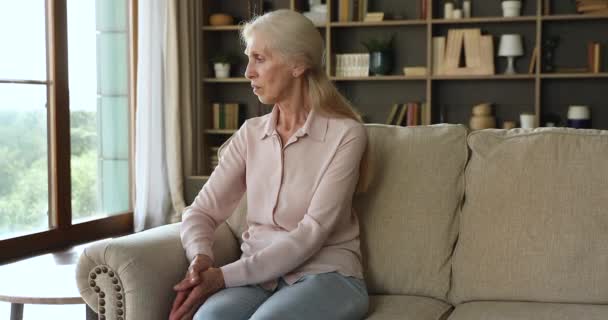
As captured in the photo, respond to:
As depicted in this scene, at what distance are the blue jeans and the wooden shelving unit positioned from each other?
372cm

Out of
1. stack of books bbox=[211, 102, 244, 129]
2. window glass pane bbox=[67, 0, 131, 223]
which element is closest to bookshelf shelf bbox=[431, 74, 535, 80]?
stack of books bbox=[211, 102, 244, 129]

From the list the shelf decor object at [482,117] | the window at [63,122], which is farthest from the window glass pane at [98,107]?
the shelf decor object at [482,117]

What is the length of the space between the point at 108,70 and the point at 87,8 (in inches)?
17.2

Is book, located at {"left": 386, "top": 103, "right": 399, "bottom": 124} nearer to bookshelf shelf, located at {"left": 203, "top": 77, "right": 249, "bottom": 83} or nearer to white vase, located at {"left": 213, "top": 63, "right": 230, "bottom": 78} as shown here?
bookshelf shelf, located at {"left": 203, "top": 77, "right": 249, "bottom": 83}

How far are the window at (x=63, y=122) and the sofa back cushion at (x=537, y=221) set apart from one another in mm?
2989

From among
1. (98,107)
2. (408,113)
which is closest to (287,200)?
(98,107)

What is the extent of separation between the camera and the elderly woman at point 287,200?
1.92 metres

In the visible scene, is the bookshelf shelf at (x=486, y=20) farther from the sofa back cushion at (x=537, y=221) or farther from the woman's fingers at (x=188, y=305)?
Answer: the woman's fingers at (x=188, y=305)

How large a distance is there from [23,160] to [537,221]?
10.7 feet

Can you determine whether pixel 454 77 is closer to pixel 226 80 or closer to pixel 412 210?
pixel 226 80

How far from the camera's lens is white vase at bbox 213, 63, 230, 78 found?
19.6 feet

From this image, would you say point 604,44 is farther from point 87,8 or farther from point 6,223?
point 6,223

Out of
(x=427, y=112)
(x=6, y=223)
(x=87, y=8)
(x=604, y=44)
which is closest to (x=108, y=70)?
(x=87, y=8)

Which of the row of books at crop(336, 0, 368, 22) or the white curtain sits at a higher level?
the row of books at crop(336, 0, 368, 22)
